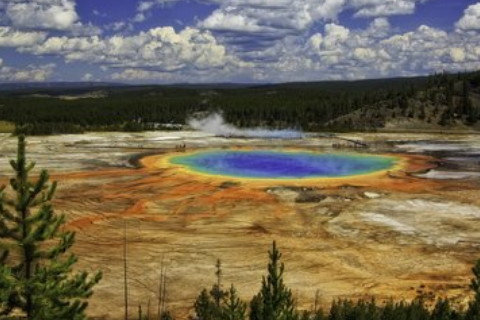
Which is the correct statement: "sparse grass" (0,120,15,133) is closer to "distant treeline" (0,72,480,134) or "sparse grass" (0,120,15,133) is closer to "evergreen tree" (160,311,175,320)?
"distant treeline" (0,72,480,134)

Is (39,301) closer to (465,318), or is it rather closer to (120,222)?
(465,318)

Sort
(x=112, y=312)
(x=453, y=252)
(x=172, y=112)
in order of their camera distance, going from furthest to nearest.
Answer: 1. (x=172, y=112)
2. (x=453, y=252)
3. (x=112, y=312)

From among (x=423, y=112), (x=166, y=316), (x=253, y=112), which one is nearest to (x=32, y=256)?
(x=166, y=316)

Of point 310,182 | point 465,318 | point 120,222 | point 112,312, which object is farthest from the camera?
point 310,182

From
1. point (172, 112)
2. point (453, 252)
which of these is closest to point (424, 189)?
point (453, 252)

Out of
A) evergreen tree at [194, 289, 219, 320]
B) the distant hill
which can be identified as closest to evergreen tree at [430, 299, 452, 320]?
evergreen tree at [194, 289, 219, 320]

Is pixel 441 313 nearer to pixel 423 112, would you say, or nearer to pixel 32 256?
pixel 32 256
